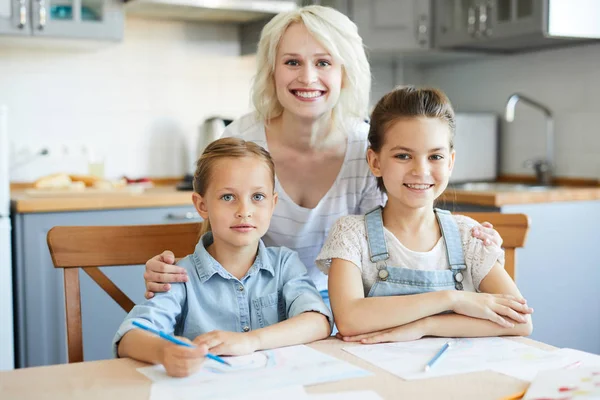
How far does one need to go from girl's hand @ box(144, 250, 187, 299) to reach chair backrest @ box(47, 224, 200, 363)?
20cm

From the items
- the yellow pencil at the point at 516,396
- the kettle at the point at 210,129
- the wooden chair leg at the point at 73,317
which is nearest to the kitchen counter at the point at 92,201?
the kettle at the point at 210,129

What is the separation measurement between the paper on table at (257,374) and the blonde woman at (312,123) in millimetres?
597

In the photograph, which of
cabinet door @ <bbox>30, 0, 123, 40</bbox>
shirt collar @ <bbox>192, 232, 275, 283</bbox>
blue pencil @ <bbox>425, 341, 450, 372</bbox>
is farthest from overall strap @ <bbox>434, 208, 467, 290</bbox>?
cabinet door @ <bbox>30, 0, 123, 40</bbox>

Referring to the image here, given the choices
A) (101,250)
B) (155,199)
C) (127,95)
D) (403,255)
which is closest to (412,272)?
(403,255)

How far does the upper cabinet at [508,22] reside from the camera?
2.71m

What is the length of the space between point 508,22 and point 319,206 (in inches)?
64.4

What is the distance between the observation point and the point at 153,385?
0.92m

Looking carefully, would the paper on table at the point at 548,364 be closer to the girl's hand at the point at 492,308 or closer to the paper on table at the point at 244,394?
the girl's hand at the point at 492,308

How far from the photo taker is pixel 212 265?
49.3 inches

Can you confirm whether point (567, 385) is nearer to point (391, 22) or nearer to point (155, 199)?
point (155, 199)

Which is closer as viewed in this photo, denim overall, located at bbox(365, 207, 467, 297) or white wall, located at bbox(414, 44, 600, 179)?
denim overall, located at bbox(365, 207, 467, 297)

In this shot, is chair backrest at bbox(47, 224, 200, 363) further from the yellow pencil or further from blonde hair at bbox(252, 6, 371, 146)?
the yellow pencil

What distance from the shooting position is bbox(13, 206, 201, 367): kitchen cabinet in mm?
2488

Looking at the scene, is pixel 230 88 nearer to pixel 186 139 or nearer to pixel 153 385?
pixel 186 139
